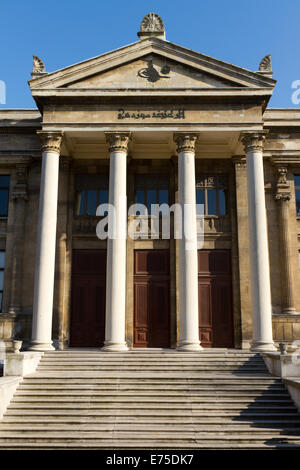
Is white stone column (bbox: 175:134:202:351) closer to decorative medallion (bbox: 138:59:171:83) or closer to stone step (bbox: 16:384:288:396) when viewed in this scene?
decorative medallion (bbox: 138:59:171:83)

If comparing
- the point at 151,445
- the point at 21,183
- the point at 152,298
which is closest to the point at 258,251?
the point at 152,298

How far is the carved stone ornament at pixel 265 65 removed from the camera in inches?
912

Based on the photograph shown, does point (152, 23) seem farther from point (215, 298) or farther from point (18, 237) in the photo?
point (215, 298)

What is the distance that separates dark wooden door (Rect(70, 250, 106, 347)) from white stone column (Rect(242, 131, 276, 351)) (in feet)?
26.3

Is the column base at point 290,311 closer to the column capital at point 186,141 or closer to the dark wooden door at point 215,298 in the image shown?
the dark wooden door at point 215,298

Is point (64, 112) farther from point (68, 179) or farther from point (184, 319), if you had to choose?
point (184, 319)

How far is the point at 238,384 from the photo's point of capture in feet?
56.2

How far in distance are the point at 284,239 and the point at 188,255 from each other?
6182 mm

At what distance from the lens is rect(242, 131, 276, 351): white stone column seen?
67.7 ft

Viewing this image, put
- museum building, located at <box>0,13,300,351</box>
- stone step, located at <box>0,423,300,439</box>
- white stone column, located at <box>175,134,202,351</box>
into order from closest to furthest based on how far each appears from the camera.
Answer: stone step, located at <box>0,423,300,439</box>
white stone column, located at <box>175,134,202,351</box>
museum building, located at <box>0,13,300,351</box>

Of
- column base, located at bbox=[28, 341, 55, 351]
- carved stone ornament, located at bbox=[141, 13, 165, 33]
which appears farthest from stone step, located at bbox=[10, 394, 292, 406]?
carved stone ornament, located at bbox=[141, 13, 165, 33]

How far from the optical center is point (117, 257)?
21234 millimetres

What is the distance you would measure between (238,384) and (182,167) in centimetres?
1007

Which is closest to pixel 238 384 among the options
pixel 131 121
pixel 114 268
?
pixel 114 268
